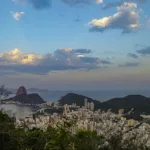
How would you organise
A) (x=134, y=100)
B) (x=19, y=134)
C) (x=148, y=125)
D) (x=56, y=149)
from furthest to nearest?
(x=134, y=100) < (x=148, y=125) < (x=19, y=134) < (x=56, y=149)

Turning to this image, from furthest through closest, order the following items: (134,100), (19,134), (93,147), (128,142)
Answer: (134,100) → (128,142) → (93,147) → (19,134)

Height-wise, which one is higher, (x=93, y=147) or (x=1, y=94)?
(x=1, y=94)

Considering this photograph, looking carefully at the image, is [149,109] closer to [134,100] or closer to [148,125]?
[134,100]

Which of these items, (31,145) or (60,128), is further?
(31,145)

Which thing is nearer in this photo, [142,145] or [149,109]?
[142,145]

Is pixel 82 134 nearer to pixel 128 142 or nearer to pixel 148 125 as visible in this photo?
pixel 128 142

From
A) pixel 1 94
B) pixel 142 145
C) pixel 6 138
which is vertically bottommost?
pixel 142 145

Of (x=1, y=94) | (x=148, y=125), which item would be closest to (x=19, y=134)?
(x=1, y=94)

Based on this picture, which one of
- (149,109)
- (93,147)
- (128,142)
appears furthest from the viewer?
(149,109)

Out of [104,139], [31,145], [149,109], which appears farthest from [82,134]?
[149,109]
